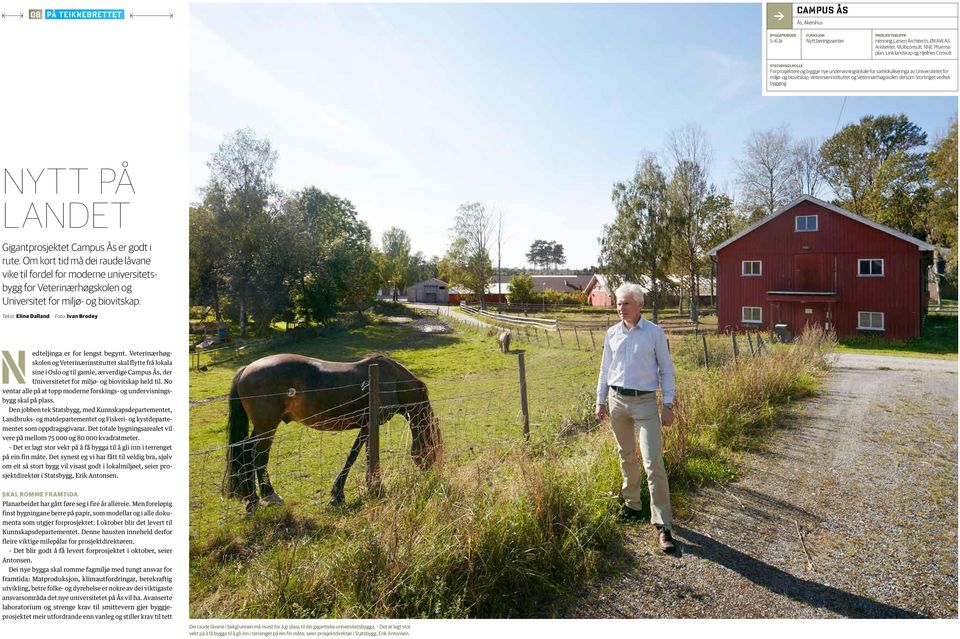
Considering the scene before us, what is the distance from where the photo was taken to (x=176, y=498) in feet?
9.52

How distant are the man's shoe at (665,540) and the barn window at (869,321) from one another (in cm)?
2190

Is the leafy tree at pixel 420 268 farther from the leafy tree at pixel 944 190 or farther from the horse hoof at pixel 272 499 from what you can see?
the horse hoof at pixel 272 499

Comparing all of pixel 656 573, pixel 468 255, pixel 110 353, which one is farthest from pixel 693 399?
pixel 468 255

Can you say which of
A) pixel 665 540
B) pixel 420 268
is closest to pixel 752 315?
pixel 665 540

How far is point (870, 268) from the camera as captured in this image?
19562mm

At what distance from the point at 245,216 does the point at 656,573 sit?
78.1 ft

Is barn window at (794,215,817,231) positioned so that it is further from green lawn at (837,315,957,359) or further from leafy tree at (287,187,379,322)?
leafy tree at (287,187,379,322)

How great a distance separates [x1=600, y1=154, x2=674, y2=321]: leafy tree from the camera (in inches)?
1113

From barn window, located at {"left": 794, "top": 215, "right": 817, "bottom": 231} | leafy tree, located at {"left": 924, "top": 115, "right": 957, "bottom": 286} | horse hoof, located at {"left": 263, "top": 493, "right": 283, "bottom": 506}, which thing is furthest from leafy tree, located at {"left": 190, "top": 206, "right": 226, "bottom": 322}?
leafy tree, located at {"left": 924, "top": 115, "right": 957, "bottom": 286}

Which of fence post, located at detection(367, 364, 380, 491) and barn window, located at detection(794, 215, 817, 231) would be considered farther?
barn window, located at detection(794, 215, 817, 231)

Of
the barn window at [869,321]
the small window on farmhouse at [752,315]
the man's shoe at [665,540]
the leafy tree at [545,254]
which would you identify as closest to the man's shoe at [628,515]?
the man's shoe at [665,540]

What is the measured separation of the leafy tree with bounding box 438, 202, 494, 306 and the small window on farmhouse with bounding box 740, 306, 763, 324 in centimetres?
2483

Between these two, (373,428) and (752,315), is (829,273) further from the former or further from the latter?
(373,428)

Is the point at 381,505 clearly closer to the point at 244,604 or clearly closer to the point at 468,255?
the point at 244,604
